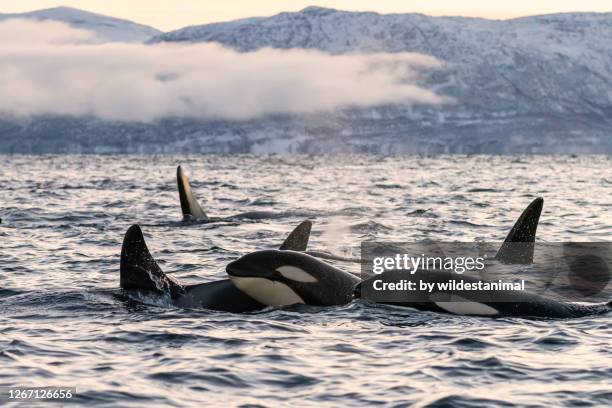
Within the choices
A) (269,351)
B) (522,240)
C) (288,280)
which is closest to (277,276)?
(288,280)

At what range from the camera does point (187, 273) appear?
17.6 m

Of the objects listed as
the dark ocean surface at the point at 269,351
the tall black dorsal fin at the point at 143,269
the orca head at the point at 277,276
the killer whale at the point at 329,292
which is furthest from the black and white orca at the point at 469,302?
the tall black dorsal fin at the point at 143,269

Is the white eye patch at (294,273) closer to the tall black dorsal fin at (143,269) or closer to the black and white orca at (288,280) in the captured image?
the black and white orca at (288,280)

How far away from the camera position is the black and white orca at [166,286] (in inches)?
507

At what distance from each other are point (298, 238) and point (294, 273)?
273cm

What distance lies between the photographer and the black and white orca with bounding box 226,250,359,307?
12484 millimetres

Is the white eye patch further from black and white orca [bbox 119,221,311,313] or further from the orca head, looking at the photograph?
black and white orca [bbox 119,221,311,313]

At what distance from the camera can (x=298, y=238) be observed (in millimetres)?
15250

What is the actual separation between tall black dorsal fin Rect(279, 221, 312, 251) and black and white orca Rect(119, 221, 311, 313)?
199 cm

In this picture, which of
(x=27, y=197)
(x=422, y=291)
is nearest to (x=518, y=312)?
(x=422, y=291)

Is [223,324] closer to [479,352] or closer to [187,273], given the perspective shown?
[479,352]

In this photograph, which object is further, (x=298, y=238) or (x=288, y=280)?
(x=298, y=238)

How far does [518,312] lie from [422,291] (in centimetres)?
125

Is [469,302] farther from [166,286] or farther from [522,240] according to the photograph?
[522,240]
